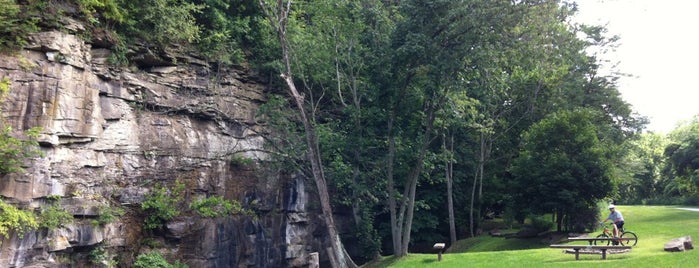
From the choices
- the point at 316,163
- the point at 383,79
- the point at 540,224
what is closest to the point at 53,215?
the point at 316,163

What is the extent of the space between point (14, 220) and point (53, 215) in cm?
156

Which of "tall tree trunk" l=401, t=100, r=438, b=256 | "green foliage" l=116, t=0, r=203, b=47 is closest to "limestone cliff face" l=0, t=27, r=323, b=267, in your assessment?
"green foliage" l=116, t=0, r=203, b=47

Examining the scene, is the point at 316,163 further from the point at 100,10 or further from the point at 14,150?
the point at 14,150

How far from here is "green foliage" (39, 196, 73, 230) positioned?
14.5 m

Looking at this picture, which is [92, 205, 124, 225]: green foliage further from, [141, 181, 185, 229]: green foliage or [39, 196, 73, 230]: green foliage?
[141, 181, 185, 229]: green foliage

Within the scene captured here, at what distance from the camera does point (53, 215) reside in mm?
14742

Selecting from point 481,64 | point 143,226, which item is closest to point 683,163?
point 481,64

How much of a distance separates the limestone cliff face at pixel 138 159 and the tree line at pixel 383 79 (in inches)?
39.0

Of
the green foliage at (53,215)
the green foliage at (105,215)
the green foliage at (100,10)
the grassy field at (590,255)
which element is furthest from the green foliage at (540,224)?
the green foliage at (100,10)

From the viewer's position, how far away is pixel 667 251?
45.8ft

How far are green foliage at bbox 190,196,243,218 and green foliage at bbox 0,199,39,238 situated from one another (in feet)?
20.5

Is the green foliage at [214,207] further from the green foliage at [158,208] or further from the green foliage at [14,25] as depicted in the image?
the green foliage at [14,25]

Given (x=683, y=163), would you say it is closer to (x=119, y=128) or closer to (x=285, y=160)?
(x=285, y=160)

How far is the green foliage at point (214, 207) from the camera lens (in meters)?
19.6
